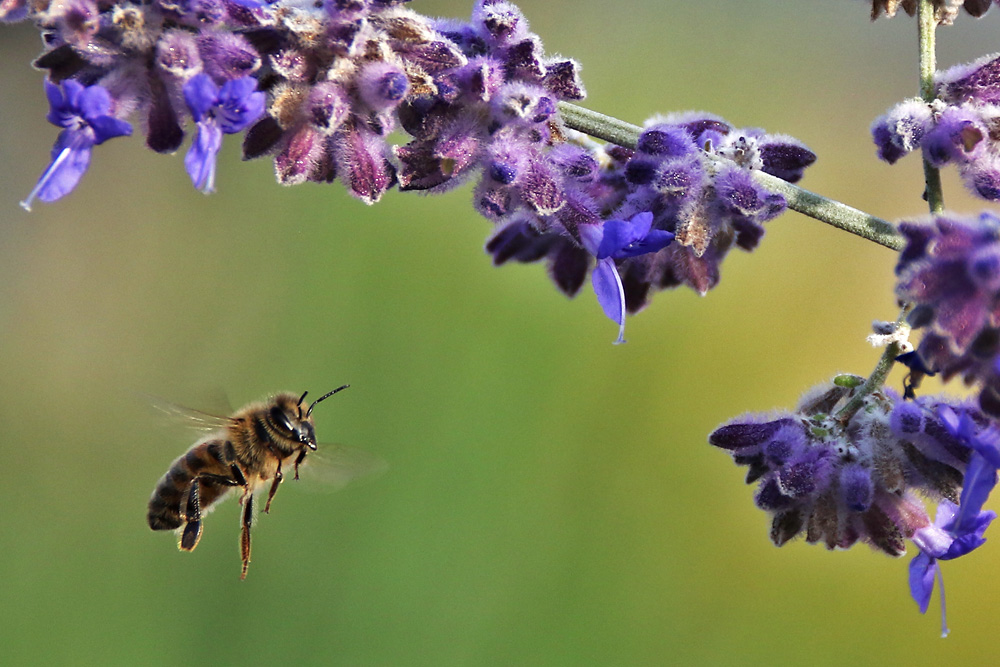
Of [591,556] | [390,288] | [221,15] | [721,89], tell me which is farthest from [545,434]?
[221,15]

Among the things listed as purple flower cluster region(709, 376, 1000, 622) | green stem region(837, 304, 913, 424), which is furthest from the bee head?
green stem region(837, 304, 913, 424)

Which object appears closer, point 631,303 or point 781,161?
point 781,161

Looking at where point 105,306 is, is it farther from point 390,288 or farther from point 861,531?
point 861,531

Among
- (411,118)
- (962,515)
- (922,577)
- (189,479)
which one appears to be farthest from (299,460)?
(962,515)

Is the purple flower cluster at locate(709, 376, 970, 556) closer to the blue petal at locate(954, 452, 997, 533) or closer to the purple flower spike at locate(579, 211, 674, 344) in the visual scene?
the blue petal at locate(954, 452, 997, 533)

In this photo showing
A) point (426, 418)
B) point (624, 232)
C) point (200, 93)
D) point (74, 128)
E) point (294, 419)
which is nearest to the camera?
point (200, 93)

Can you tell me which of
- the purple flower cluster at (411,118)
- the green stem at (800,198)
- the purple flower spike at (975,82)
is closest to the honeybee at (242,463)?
the purple flower cluster at (411,118)

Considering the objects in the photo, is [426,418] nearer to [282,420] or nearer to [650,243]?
[282,420]
